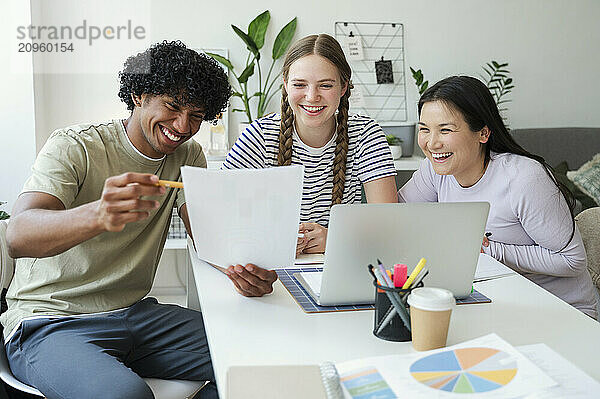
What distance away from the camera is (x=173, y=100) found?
1748mm

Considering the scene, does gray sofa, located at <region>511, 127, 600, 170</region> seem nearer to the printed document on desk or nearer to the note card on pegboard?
the note card on pegboard

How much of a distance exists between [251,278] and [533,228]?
865 mm

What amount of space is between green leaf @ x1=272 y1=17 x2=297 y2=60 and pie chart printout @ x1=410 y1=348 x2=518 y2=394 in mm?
2837

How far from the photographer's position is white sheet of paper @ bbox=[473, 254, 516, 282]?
167cm

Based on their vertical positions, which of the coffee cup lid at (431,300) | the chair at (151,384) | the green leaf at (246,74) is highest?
the green leaf at (246,74)

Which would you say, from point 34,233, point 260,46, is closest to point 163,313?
point 34,233

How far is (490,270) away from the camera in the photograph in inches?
67.6

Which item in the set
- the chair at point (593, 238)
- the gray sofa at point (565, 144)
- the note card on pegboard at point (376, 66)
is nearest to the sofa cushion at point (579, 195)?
the gray sofa at point (565, 144)

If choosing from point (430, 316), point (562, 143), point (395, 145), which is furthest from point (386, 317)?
point (562, 143)

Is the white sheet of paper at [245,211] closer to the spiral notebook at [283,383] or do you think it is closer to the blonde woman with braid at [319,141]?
the spiral notebook at [283,383]

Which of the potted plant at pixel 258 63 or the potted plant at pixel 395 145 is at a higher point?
the potted plant at pixel 258 63

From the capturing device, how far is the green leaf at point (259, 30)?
12.0 ft

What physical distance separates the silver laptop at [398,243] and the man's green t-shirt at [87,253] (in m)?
0.58

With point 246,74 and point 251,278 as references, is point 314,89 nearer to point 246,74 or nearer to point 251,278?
point 251,278
